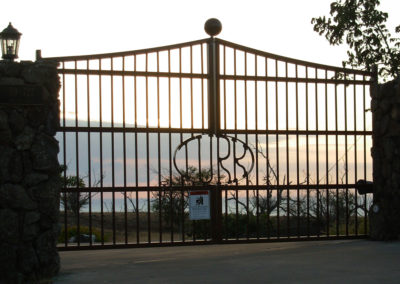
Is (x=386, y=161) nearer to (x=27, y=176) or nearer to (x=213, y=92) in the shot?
(x=213, y=92)

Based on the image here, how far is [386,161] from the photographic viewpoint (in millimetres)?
9648

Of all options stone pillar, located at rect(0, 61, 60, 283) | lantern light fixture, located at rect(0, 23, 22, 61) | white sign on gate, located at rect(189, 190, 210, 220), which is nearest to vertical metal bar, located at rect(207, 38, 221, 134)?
white sign on gate, located at rect(189, 190, 210, 220)

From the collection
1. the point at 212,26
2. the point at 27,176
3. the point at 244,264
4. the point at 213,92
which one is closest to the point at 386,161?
the point at 213,92

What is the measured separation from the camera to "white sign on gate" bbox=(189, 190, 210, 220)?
344 inches

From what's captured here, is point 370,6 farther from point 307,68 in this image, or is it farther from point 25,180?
point 25,180

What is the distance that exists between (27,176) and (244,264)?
99.0 inches

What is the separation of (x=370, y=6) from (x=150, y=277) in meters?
7.73

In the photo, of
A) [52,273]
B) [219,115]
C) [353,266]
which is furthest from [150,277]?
[219,115]

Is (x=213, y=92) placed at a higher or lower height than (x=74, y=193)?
higher

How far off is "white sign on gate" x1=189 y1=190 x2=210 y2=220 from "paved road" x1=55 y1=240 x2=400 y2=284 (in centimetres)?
48

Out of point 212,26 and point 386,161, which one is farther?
point 386,161

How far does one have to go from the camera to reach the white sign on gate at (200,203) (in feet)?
28.6

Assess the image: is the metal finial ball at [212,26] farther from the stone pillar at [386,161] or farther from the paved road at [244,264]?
the paved road at [244,264]

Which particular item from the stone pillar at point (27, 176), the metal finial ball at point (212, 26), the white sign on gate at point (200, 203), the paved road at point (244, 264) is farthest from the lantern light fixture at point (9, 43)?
the white sign on gate at point (200, 203)
